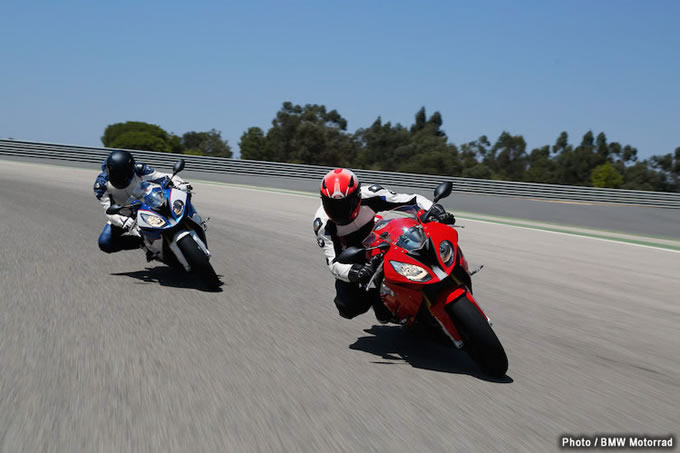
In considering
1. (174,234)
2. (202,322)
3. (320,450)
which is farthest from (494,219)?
(320,450)

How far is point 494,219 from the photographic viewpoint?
53.3 ft

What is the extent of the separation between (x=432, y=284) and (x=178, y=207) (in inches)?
151

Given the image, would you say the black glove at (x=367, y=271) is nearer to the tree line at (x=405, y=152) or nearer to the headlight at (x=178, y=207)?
the headlight at (x=178, y=207)

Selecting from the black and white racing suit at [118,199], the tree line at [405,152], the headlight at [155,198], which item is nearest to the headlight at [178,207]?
the headlight at [155,198]

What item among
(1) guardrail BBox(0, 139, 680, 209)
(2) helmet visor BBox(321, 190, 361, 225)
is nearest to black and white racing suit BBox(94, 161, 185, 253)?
(2) helmet visor BBox(321, 190, 361, 225)

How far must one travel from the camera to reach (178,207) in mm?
7230

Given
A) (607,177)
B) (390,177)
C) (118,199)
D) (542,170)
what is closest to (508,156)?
(542,170)

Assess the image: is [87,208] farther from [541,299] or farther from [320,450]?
[320,450]

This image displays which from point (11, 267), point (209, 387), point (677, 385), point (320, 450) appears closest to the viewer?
point (320, 450)

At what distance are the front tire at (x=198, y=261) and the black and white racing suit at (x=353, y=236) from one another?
1881 millimetres

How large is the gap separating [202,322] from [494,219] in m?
11.7

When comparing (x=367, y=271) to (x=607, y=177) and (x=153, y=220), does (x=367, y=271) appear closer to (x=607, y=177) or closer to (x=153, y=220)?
(x=153, y=220)

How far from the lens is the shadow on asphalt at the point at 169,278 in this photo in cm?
727

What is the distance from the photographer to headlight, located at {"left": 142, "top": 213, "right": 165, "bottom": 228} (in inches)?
277
